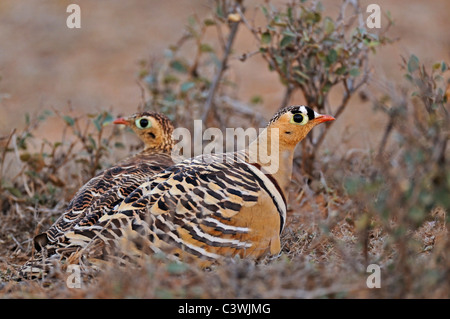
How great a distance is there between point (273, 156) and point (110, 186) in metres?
1.17

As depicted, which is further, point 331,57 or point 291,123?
point 331,57

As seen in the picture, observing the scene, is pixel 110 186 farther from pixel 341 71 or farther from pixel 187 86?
Result: pixel 341 71

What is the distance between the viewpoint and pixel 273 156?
3.79 m

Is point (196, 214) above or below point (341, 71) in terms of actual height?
below

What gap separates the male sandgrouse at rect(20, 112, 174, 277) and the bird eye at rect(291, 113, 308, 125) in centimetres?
113

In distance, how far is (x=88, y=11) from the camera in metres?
12.8

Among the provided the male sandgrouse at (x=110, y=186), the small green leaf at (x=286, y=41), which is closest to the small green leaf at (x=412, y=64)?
the small green leaf at (x=286, y=41)

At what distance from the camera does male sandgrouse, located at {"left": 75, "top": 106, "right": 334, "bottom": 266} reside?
3.29 meters

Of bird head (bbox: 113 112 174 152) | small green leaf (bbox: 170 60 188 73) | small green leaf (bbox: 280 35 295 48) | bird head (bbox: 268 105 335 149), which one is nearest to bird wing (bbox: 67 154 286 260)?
bird head (bbox: 268 105 335 149)

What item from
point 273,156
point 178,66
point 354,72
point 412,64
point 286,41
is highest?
point 178,66

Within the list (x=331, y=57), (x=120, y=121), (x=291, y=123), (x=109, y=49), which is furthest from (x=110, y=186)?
(x=109, y=49)

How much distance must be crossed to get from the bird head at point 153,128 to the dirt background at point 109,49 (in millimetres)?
4018

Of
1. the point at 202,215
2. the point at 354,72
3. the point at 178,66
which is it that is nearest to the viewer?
the point at 202,215
